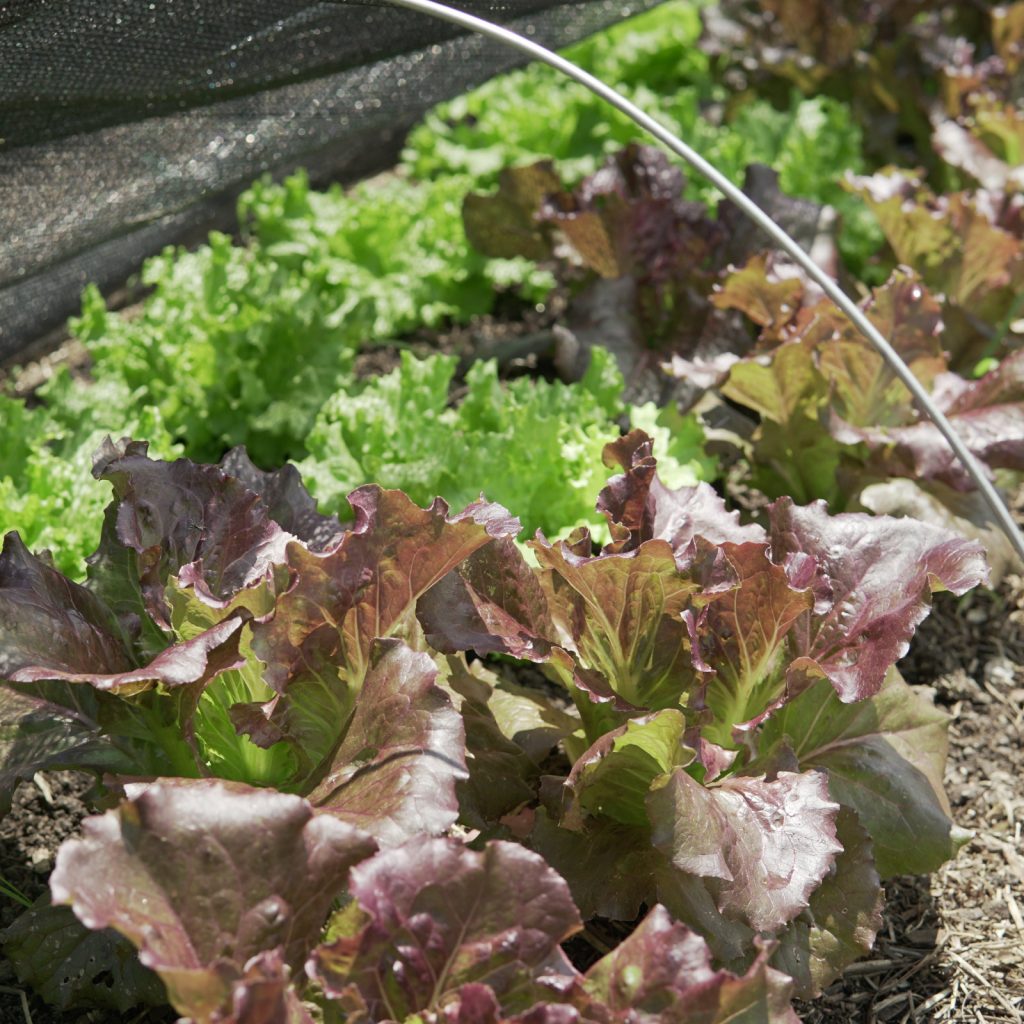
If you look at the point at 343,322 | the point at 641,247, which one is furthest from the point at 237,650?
the point at 641,247

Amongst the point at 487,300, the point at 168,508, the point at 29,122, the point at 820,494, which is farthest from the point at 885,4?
the point at 168,508

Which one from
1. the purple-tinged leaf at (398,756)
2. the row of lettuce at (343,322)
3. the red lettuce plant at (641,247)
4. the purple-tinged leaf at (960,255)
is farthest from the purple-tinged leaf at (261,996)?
the purple-tinged leaf at (960,255)

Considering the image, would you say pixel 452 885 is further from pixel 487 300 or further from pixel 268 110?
pixel 487 300

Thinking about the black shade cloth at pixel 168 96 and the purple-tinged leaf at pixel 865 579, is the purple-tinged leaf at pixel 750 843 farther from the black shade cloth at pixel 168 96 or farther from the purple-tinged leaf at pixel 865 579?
the black shade cloth at pixel 168 96

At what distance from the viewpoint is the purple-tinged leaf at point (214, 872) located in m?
1.37

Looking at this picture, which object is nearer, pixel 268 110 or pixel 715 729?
pixel 715 729

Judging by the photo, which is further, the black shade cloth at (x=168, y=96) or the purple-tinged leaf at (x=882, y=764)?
the black shade cloth at (x=168, y=96)

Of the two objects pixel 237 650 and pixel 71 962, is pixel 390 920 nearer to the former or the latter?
pixel 237 650

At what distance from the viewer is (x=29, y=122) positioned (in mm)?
2326

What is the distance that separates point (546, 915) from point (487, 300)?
2.68 m

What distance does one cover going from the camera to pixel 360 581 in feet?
5.78

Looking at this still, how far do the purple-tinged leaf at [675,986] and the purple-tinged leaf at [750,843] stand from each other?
0.67ft

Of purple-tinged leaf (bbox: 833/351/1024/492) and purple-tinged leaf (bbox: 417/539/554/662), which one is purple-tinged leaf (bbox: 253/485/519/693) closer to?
purple-tinged leaf (bbox: 417/539/554/662)

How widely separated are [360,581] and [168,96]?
1321mm
